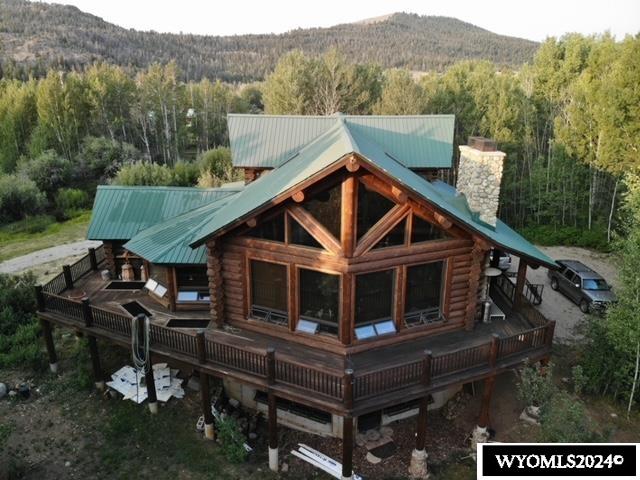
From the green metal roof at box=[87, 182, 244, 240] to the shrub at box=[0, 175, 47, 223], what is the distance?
2460 centimetres

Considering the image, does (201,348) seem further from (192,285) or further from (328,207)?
(328,207)

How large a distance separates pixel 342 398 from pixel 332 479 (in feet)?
8.39

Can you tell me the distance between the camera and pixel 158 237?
1532 cm

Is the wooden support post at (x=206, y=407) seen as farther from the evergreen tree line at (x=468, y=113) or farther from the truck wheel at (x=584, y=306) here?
the evergreen tree line at (x=468, y=113)

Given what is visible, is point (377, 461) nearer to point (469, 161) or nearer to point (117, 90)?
point (469, 161)

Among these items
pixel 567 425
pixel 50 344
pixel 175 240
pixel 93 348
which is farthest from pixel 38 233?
pixel 567 425

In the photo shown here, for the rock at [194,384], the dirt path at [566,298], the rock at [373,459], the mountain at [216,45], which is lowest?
the rock at [373,459]

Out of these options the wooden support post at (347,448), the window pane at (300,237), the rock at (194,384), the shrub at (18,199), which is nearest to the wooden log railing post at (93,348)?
the rock at (194,384)

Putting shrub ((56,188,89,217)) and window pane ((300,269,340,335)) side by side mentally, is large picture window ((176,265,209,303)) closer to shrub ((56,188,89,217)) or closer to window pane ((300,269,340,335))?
window pane ((300,269,340,335))

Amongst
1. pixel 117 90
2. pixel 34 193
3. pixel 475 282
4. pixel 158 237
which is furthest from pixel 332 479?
pixel 117 90

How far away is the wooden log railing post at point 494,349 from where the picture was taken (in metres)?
11.5

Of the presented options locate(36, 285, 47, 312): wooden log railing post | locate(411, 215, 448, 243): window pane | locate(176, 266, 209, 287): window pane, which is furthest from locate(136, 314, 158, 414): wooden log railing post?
locate(411, 215, 448, 243): window pane

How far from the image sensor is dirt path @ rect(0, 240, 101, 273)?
1031 inches

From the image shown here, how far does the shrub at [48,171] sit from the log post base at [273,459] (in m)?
39.4
